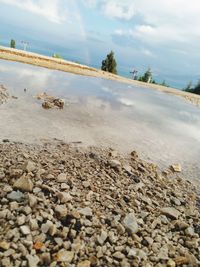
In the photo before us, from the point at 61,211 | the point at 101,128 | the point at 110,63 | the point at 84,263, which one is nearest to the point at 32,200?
the point at 61,211

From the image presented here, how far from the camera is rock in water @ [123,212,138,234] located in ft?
20.3

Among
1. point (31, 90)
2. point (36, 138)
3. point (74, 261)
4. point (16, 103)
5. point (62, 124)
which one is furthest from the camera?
point (31, 90)

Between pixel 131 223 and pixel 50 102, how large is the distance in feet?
40.6

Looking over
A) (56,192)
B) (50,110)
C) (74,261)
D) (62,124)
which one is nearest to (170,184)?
(56,192)

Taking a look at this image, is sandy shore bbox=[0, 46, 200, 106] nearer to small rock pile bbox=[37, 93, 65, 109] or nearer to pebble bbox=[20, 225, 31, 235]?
small rock pile bbox=[37, 93, 65, 109]

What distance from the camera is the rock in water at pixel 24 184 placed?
6.54 m

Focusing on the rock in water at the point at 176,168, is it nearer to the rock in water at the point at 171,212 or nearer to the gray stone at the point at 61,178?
the rock in water at the point at 171,212

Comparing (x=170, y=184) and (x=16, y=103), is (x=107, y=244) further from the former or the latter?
(x=16, y=103)

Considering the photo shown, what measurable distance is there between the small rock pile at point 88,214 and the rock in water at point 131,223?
0.02 meters

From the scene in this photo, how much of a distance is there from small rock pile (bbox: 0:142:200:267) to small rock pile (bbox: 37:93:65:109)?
703 cm

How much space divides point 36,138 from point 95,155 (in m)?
2.45

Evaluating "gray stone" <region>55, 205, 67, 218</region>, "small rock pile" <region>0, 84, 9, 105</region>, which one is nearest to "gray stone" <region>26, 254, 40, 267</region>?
"gray stone" <region>55, 205, 67, 218</region>

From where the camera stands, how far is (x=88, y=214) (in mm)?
6289

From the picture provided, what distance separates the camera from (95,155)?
9859 mm
